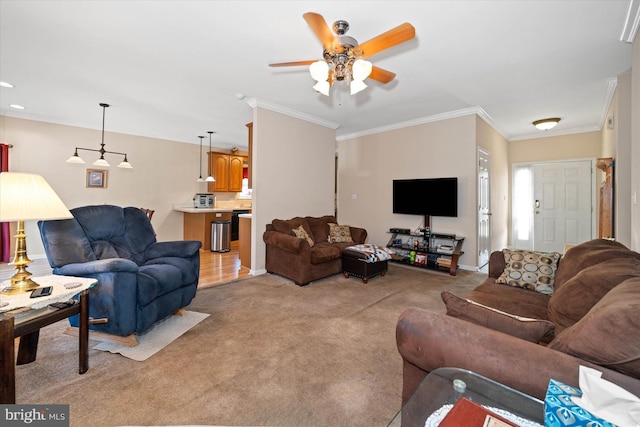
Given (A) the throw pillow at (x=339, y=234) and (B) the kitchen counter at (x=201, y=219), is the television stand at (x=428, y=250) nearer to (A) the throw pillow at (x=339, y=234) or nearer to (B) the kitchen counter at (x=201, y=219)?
(A) the throw pillow at (x=339, y=234)

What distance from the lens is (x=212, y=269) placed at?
463 cm

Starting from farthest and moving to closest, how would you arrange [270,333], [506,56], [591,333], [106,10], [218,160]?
[218,160], [506,56], [270,333], [106,10], [591,333]

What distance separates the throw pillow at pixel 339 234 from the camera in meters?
4.58

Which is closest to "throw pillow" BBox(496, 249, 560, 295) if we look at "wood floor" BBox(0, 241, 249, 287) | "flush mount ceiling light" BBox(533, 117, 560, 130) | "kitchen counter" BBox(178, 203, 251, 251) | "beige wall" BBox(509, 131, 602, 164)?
"wood floor" BBox(0, 241, 249, 287)

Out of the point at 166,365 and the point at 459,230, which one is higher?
the point at 459,230

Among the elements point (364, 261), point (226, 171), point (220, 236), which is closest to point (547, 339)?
point (364, 261)

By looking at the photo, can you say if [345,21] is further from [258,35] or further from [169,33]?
[169,33]

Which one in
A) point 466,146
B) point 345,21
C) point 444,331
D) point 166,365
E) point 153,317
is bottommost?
point 166,365

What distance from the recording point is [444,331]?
112 cm

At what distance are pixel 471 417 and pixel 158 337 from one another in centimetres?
234

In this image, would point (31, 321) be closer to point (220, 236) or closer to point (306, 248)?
point (306, 248)

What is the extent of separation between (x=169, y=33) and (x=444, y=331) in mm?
3110

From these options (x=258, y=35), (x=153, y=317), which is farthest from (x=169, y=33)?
(x=153, y=317)

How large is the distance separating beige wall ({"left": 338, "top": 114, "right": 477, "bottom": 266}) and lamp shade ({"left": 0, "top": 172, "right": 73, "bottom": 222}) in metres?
4.81
